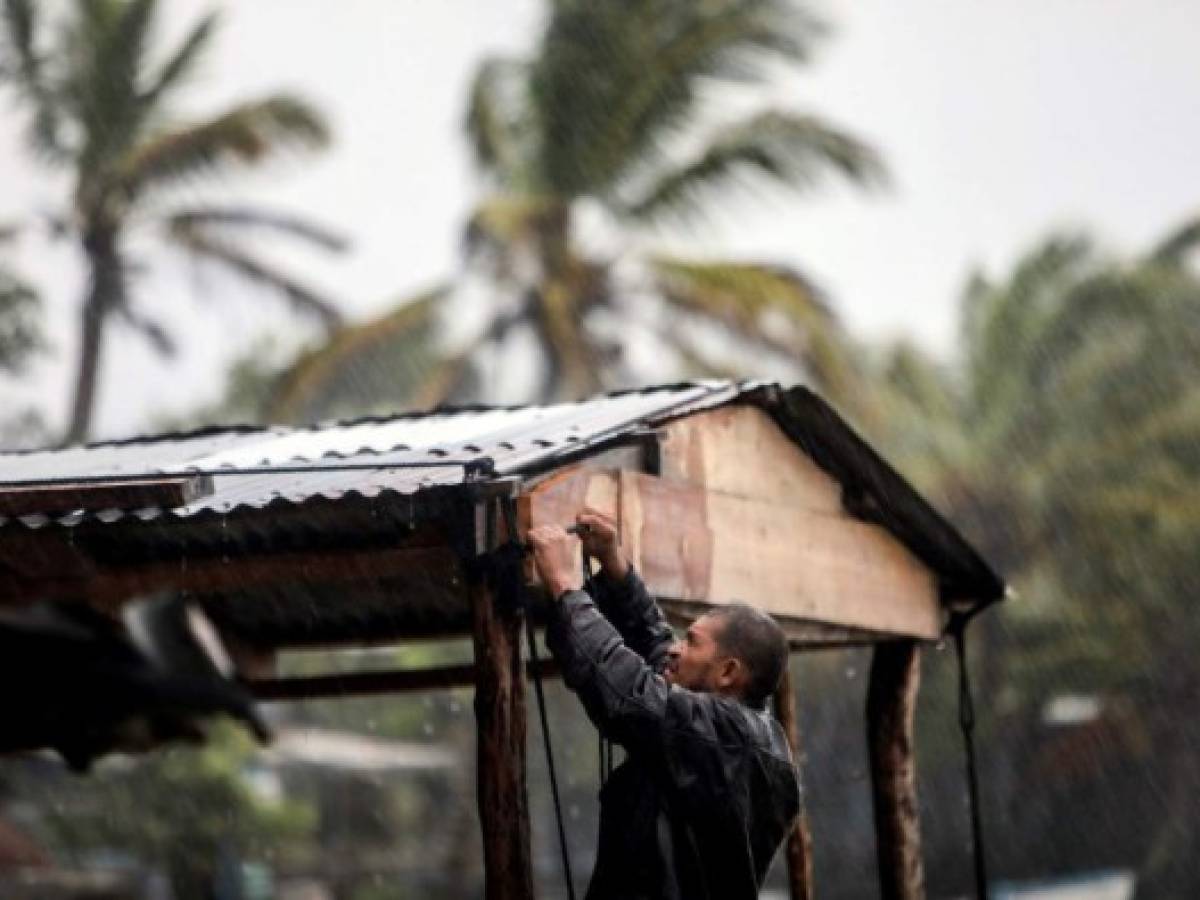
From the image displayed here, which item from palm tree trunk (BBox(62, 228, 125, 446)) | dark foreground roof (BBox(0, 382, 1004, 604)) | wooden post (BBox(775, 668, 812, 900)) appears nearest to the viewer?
dark foreground roof (BBox(0, 382, 1004, 604))

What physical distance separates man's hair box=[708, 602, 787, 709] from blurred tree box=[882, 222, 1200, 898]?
849 inches

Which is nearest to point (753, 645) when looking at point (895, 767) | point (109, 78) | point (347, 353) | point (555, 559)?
point (555, 559)

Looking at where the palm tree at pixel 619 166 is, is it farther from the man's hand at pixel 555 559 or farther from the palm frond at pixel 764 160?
the man's hand at pixel 555 559

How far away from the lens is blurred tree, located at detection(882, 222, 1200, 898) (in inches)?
1042

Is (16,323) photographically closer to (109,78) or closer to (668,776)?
(109,78)

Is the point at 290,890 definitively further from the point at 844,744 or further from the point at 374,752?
the point at 844,744

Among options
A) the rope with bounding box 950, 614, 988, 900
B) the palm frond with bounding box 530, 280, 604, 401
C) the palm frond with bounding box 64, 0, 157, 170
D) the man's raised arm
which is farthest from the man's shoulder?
the palm frond with bounding box 64, 0, 157, 170

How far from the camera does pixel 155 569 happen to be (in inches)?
251

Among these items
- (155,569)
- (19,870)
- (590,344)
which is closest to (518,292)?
(590,344)

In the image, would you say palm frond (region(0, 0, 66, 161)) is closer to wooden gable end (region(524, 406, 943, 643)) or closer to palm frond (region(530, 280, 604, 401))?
palm frond (region(530, 280, 604, 401))

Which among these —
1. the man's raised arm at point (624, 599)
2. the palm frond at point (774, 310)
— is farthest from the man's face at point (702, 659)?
the palm frond at point (774, 310)

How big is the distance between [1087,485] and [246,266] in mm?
10768

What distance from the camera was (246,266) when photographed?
22.8 meters

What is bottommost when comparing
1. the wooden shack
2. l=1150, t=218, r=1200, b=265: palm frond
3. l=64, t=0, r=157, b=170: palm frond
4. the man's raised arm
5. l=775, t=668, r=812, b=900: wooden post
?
l=775, t=668, r=812, b=900: wooden post
